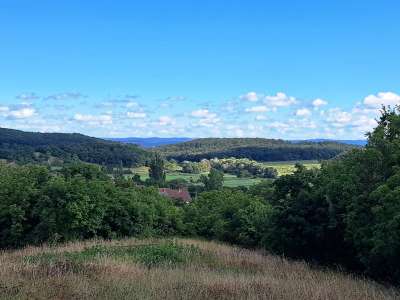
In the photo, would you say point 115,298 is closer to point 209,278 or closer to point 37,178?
point 209,278

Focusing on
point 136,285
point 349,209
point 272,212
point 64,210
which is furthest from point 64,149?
point 136,285

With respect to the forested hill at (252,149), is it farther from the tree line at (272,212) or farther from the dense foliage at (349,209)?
the dense foliage at (349,209)

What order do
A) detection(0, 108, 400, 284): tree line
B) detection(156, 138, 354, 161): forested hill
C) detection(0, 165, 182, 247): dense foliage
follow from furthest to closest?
detection(156, 138, 354, 161): forested hill → detection(0, 165, 182, 247): dense foliage → detection(0, 108, 400, 284): tree line

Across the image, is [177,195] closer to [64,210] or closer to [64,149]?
[64,210]

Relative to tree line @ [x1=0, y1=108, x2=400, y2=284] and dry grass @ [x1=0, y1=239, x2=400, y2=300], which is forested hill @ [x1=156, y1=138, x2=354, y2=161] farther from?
dry grass @ [x1=0, y1=239, x2=400, y2=300]

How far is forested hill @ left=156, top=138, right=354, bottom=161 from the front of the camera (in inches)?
5402

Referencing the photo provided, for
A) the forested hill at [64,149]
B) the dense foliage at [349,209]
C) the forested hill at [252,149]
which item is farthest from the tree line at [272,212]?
the forested hill at [252,149]

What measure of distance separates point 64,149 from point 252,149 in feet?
193

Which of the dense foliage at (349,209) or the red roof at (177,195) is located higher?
the dense foliage at (349,209)

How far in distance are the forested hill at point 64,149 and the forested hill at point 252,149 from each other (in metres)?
24.1

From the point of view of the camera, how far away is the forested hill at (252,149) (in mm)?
137200

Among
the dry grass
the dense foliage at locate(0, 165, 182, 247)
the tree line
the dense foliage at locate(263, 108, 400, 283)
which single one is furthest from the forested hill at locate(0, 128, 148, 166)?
the dry grass

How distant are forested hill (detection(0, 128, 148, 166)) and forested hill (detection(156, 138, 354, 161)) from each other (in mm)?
24086

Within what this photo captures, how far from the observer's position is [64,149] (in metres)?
125
